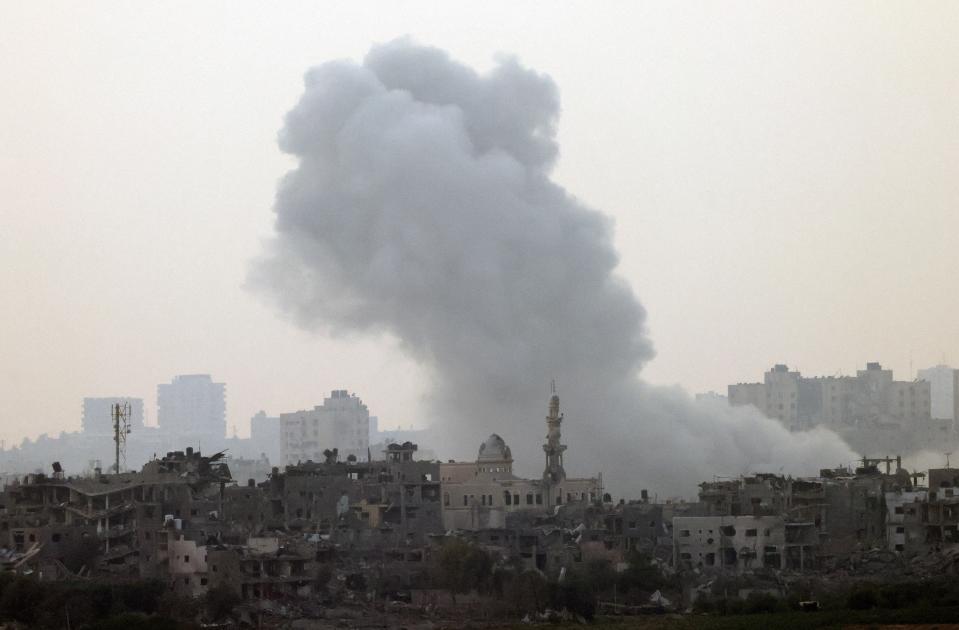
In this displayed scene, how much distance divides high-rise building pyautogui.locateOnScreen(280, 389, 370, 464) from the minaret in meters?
53.7

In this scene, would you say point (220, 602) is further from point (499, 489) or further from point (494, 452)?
point (494, 452)

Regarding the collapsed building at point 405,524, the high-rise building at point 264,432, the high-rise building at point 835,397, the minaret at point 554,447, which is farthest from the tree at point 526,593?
the high-rise building at point 264,432

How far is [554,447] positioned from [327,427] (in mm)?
59928

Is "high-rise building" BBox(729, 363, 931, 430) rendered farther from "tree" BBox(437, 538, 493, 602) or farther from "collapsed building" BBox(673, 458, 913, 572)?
"tree" BBox(437, 538, 493, 602)

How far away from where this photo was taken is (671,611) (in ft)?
174

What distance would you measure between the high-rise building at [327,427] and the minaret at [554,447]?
5367 cm

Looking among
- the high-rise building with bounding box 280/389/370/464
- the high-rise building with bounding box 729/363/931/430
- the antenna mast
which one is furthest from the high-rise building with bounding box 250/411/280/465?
the antenna mast

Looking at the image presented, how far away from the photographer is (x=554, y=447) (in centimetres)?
7200

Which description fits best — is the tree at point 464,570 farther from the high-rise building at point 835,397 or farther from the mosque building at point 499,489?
the high-rise building at point 835,397

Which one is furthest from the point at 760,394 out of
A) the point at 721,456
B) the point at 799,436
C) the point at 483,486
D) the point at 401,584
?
the point at 401,584

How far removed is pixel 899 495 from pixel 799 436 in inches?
1144

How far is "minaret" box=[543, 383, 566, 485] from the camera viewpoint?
7006cm

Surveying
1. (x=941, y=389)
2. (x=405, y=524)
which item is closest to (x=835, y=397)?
(x=941, y=389)

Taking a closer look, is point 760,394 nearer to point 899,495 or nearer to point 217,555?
point 899,495
